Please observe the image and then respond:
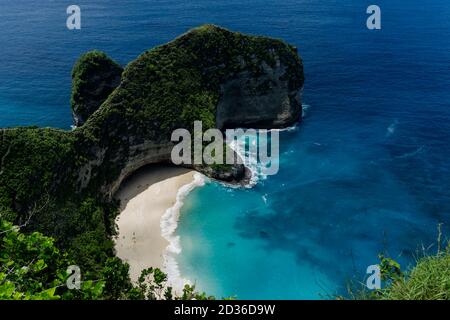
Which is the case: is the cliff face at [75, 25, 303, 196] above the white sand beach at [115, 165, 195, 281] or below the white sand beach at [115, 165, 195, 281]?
above

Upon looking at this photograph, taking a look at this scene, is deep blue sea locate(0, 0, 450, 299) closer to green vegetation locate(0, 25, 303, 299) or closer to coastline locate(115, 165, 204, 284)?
coastline locate(115, 165, 204, 284)

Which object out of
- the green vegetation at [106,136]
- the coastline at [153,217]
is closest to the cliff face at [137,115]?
the green vegetation at [106,136]

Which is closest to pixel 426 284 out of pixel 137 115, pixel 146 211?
pixel 146 211

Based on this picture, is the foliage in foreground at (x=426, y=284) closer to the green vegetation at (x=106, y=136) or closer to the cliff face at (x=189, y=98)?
the green vegetation at (x=106, y=136)

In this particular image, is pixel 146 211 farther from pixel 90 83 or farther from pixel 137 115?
pixel 90 83

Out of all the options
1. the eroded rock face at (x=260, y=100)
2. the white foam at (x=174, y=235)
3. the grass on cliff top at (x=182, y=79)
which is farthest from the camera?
the eroded rock face at (x=260, y=100)

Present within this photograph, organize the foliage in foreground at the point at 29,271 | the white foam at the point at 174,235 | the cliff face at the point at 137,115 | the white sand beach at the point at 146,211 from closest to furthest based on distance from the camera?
the foliage in foreground at the point at 29,271 → the white foam at the point at 174,235 → the cliff face at the point at 137,115 → the white sand beach at the point at 146,211

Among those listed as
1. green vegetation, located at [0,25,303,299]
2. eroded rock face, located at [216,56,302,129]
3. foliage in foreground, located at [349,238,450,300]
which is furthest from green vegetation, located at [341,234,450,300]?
eroded rock face, located at [216,56,302,129]
